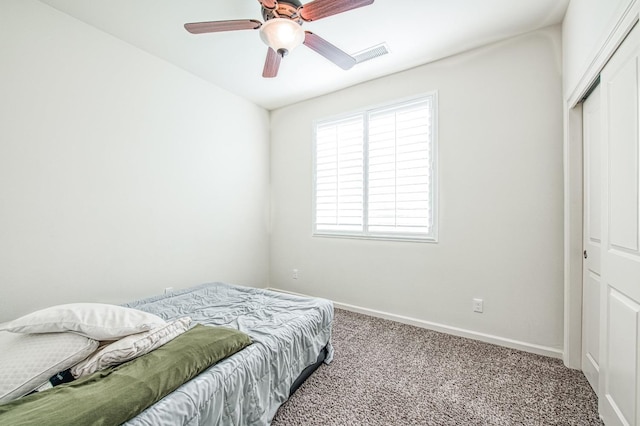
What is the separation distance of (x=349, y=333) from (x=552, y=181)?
2.21 metres

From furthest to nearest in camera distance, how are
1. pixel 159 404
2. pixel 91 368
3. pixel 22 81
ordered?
1. pixel 22 81
2. pixel 91 368
3. pixel 159 404

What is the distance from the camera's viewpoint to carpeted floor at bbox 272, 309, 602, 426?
61.7 inches

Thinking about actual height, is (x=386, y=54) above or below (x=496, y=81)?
above

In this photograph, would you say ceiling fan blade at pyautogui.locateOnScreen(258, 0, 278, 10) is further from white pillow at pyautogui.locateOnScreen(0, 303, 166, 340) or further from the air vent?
white pillow at pyautogui.locateOnScreen(0, 303, 166, 340)

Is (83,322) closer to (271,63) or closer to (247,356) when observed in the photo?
(247,356)

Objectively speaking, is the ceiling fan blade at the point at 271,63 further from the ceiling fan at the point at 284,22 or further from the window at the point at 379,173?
the window at the point at 379,173

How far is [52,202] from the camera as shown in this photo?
6.82ft

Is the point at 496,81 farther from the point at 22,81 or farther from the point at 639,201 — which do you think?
the point at 22,81

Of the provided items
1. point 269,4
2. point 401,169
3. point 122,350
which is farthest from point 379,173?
point 122,350

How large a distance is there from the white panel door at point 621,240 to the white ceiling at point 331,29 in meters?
1.06

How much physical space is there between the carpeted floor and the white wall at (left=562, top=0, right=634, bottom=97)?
2.06 m

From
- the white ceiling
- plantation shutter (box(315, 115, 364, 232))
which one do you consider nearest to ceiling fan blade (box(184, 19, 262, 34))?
the white ceiling

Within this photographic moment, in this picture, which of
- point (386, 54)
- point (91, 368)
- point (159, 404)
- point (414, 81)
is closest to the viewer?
point (159, 404)

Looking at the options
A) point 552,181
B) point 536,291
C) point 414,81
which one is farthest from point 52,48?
point 536,291
